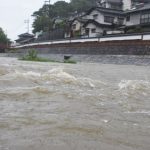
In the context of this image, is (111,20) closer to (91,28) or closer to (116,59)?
(91,28)

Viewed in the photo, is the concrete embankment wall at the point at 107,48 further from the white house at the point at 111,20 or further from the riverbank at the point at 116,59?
the white house at the point at 111,20

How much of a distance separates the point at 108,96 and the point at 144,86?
2327 mm

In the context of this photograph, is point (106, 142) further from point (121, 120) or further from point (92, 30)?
point (92, 30)

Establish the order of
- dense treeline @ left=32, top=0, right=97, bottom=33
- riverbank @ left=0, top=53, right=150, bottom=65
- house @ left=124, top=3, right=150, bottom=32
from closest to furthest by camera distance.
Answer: riverbank @ left=0, top=53, right=150, bottom=65, house @ left=124, top=3, right=150, bottom=32, dense treeline @ left=32, top=0, right=97, bottom=33

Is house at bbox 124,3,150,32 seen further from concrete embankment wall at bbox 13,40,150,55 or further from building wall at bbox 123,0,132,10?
building wall at bbox 123,0,132,10

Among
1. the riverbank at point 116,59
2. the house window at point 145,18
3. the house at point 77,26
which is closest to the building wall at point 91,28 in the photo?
the house at point 77,26

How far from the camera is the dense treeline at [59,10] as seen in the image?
60.2 meters

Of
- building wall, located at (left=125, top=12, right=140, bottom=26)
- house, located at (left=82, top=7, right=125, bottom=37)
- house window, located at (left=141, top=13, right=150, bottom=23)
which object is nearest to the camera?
house window, located at (left=141, top=13, right=150, bottom=23)

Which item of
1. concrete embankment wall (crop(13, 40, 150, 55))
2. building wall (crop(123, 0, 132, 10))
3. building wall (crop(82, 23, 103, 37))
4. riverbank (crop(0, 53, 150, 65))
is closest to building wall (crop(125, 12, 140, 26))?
building wall (crop(82, 23, 103, 37))

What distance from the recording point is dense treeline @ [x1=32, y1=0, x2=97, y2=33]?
60.2 m

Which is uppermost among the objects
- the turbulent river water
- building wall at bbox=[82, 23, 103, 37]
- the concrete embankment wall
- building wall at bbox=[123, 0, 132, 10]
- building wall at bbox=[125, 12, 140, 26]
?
building wall at bbox=[123, 0, 132, 10]

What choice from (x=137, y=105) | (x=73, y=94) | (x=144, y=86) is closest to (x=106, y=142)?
(x=137, y=105)

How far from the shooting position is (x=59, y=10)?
65.6m

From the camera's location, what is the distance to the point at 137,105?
21.9 ft
